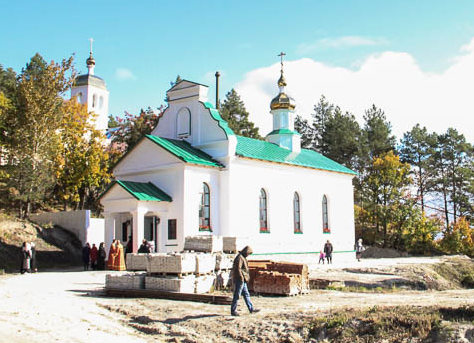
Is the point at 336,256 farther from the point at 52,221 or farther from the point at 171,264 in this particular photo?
the point at 171,264

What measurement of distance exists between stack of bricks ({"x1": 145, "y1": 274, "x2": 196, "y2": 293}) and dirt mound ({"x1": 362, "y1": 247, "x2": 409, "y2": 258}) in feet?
96.6

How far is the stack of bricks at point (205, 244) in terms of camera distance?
733 inches

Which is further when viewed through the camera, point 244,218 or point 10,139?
point 10,139

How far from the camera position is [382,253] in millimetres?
42406

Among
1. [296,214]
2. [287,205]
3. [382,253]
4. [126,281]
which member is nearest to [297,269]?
[126,281]

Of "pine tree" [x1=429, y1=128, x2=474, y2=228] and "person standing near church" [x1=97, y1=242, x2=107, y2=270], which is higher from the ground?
"pine tree" [x1=429, y1=128, x2=474, y2=228]

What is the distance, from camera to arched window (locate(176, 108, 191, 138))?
2897cm

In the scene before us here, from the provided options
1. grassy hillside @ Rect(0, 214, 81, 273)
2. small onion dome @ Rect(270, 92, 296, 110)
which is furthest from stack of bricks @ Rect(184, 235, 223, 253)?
small onion dome @ Rect(270, 92, 296, 110)

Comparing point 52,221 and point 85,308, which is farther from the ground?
point 52,221

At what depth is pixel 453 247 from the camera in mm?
42500

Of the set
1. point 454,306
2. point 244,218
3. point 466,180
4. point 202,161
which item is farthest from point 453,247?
point 454,306

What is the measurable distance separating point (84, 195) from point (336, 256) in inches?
791

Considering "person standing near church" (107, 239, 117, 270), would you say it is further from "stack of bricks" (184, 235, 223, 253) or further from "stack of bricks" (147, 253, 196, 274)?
"stack of bricks" (147, 253, 196, 274)

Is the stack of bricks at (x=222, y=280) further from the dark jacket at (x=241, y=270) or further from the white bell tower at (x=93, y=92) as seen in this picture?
the white bell tower at (x=93, y=92)
